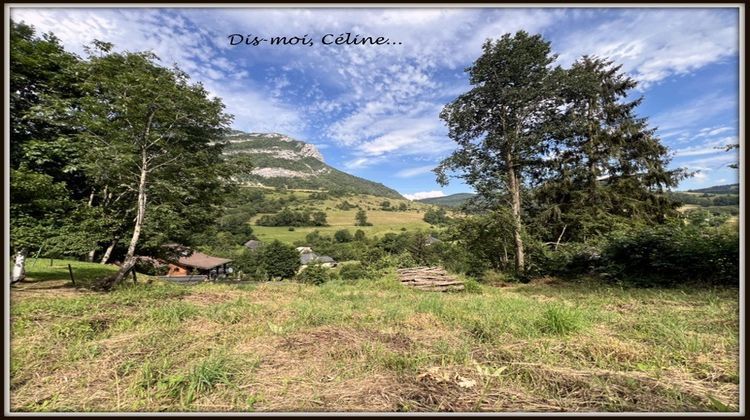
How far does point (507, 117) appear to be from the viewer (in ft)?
52.7

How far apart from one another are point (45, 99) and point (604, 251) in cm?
1994

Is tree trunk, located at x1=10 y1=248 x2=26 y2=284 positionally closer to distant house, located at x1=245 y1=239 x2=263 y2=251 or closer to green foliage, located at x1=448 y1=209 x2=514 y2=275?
green foliage, located at x1=448 y1=209 x2=514 y2=275

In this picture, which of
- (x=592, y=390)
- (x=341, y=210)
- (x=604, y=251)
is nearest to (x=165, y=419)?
(x=592, y=390)

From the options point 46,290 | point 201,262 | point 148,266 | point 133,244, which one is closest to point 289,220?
point 201,262

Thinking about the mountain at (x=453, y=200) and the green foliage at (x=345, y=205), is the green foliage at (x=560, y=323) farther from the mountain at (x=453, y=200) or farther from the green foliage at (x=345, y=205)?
the green foliage at (x=345, y=205)

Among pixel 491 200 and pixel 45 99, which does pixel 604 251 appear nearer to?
pixel 491 200

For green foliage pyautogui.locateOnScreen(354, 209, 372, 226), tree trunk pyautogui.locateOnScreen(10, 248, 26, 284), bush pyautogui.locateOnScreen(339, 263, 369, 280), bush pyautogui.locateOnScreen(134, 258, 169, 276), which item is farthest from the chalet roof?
green foliage pyautogui.locateOnScreen(354, 209, 372, 226)

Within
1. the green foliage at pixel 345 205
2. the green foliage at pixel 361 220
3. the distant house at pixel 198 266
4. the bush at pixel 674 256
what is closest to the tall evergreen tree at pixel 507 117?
the bush at pixel 674 256

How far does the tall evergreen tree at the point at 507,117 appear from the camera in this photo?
49.5 feet

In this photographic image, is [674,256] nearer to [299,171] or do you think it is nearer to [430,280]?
[430,280]

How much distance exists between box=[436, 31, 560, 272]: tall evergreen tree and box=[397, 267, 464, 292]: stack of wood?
5.36 m

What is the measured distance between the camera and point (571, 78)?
14992 millimetres

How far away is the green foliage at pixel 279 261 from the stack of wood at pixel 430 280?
2091 inches

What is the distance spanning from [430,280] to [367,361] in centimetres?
989
